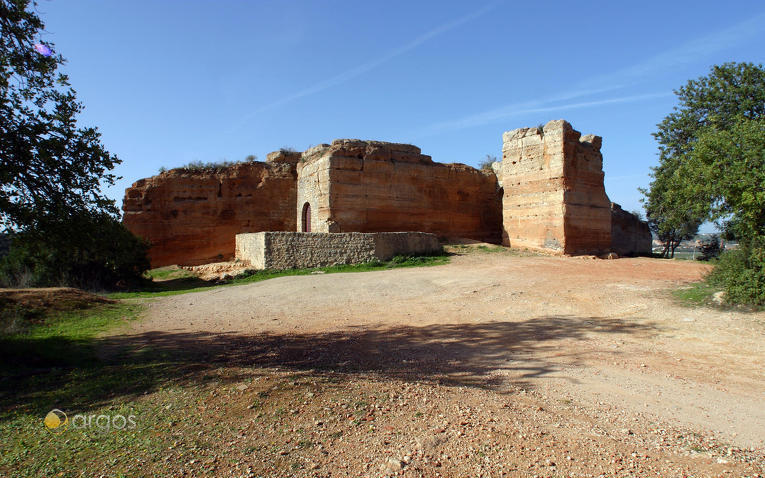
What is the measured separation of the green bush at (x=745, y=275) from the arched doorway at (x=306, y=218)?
15.4 meters

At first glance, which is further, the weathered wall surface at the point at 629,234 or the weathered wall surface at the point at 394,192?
the weathered wall surface at the point at 629,234

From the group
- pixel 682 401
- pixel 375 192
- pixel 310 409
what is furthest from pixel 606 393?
pixel 375 192

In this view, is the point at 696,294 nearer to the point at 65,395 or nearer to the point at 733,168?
the point at 733,168

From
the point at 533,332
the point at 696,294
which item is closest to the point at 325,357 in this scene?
the point at 533,332

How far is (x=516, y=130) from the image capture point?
1939 cm

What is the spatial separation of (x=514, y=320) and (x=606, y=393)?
340 cm

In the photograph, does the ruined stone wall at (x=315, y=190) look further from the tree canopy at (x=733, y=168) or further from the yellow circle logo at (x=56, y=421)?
the yellow circle logo at (x=56, y=421)

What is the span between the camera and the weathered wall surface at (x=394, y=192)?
60.6 ft

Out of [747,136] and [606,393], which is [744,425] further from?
[747,136]

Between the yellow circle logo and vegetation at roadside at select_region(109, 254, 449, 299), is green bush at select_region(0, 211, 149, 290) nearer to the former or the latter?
vegetation at roadside at select_region(109, 254, 449, 299)

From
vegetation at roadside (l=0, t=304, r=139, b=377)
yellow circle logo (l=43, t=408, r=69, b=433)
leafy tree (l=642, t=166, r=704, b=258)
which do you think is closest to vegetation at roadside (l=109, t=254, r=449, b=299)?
vegetation at roadside (l=0, t=304, r=139, b=377)

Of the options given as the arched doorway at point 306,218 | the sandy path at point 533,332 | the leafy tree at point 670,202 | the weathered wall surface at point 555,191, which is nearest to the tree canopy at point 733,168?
the leafy tree at point 670,202

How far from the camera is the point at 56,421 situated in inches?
139

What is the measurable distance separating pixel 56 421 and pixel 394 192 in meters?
16.8
